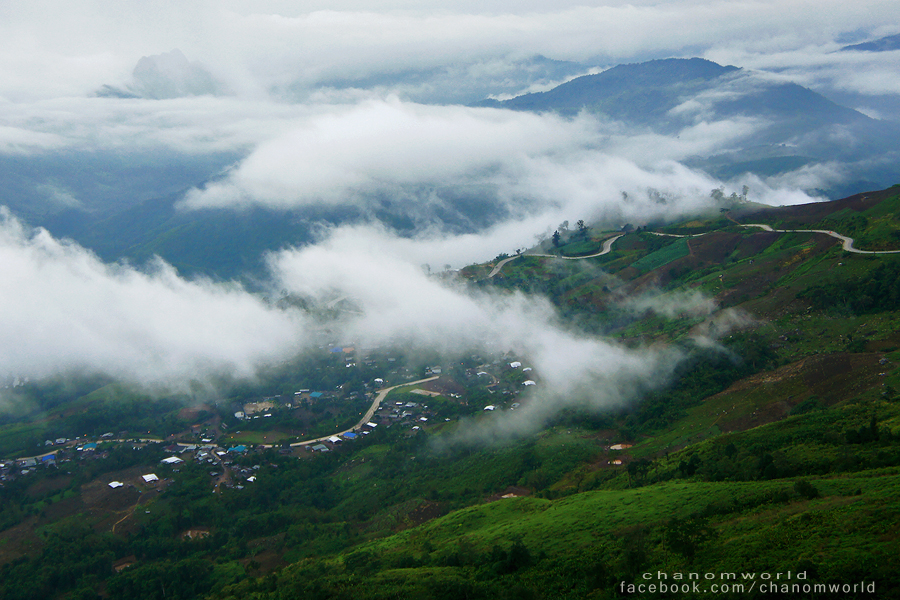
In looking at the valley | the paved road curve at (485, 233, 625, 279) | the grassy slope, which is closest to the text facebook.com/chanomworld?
the valley

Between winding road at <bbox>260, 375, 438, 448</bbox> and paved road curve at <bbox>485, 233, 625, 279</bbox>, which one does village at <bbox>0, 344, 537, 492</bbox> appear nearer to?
winding road at <bbox>260, 375, 438, 448</bbox>

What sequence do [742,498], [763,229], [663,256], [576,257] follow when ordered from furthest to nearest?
[576,257] → [663,256] → [763,229] → [742,498]

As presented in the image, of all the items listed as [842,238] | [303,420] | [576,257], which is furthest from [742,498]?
[576,257]

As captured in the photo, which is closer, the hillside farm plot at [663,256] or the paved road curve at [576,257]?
the hillside farm plot at [663,256]

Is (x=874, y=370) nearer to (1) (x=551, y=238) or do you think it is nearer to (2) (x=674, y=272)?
(2) (x=674, y=272)

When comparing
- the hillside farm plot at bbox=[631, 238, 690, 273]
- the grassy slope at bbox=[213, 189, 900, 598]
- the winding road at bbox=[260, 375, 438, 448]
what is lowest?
the winding road at bbox=[260, 375, 438, 448]

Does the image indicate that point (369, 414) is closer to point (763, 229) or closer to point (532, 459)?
point (532, 459)

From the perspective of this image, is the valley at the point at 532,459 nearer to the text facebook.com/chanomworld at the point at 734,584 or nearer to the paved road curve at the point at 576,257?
the text facebook.com/chanomworld at the point at 734,584

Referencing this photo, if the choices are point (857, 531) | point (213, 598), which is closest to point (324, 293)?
point (213, 598)

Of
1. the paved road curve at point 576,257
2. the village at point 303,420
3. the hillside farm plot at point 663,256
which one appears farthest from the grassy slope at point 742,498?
the paved road curve at point 576,257
